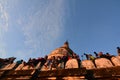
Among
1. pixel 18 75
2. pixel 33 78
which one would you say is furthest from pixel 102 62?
pixel 18 75

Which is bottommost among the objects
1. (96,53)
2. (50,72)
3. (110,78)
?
(110,78)

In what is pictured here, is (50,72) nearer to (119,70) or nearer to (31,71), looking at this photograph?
(31,71)

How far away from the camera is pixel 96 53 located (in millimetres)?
13000

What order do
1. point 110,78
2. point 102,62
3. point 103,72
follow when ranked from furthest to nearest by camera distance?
point 102,62 → point 103,72 → point 110,78

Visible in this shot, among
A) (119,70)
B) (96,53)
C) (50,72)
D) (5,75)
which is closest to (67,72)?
(50,72)

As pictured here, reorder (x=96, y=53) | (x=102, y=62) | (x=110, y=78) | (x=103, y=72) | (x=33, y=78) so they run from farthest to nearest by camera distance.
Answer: (x=96, y=53) < (x=102, y=62) < (x=33, y=78) < (x=103, y=72) < (x=110, y=78)

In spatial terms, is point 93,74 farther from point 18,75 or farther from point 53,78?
point 18,75

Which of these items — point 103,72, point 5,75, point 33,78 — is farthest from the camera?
point 5,75

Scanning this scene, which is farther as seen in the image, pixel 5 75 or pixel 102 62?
pixel 102 62

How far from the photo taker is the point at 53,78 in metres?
6.77

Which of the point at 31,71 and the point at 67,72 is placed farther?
the point at 31,71

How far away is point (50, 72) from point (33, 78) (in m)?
0.86

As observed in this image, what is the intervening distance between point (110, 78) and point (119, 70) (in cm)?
60

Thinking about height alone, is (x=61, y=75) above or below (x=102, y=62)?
below
